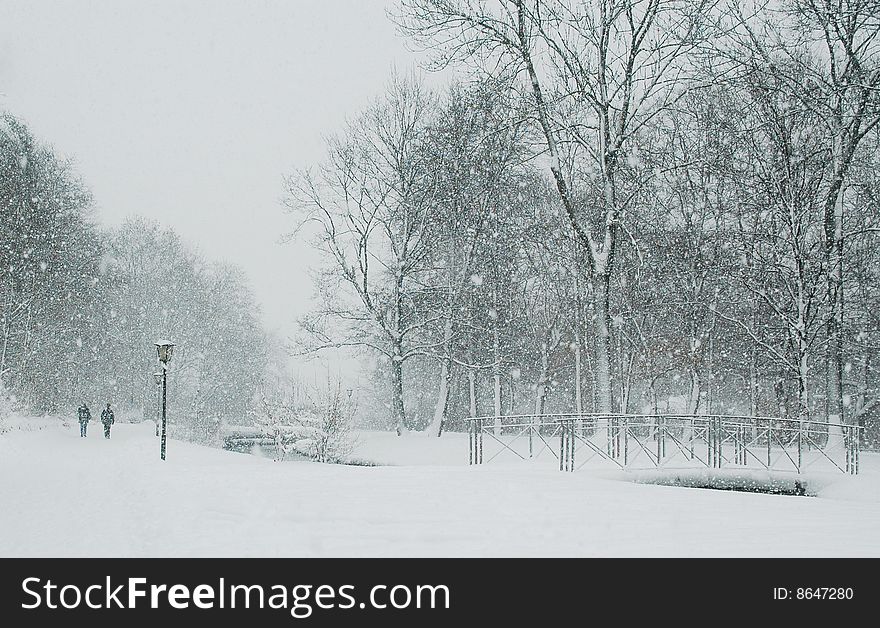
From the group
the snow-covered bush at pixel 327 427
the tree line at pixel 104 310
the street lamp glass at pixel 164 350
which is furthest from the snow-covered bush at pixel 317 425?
the tree line at pixel 104 310

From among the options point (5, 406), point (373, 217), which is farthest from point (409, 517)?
point (5, 406)

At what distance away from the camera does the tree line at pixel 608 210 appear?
18.1 metres

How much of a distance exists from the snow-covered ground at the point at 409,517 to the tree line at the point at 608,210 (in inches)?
329

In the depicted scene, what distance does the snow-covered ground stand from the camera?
20.1 feet

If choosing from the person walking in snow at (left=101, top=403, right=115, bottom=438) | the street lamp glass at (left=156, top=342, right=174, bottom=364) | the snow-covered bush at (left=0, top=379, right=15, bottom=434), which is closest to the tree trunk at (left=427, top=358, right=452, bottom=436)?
the street lamp glass at (left=156, top=342, right=174, bottom=364)

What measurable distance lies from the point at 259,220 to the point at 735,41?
281 ft

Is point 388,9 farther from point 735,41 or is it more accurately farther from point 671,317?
point 671,317

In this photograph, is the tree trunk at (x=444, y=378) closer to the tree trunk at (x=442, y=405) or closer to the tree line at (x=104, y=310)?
the tree trunk at (x=442, y=405)

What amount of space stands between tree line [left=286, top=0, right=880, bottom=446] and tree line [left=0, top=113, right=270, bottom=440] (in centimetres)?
1022

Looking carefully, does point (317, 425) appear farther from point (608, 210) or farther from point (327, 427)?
point (608, 210)

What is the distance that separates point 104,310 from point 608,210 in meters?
30.8
